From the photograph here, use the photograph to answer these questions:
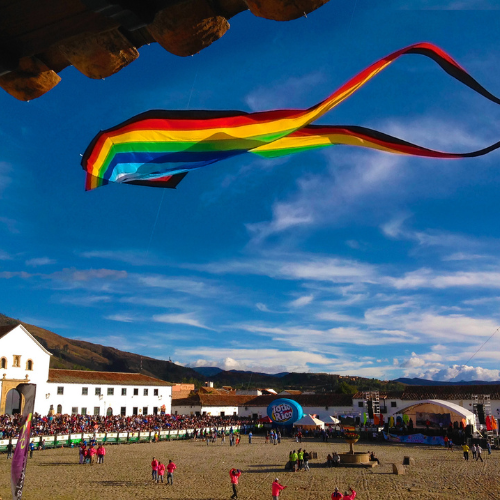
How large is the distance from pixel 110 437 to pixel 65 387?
1498 centimetres

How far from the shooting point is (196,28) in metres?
2.59

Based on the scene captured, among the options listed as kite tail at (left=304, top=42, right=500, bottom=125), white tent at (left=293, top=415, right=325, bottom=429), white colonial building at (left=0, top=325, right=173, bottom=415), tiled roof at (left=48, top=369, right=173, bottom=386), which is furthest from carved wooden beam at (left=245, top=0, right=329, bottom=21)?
tiled roof at (left=48, top=369, right=173, bottom=386)

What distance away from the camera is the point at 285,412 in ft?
139

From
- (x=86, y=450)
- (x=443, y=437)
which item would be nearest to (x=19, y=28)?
(x=86, y=450)

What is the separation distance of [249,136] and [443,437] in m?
39.5

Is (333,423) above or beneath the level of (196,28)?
beneath

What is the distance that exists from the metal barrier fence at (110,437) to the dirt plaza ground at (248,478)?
3.35 metres

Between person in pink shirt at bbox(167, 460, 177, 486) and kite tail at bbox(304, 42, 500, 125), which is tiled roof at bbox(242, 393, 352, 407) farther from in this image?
kite tail at bbox(304, 42, 500, 125)

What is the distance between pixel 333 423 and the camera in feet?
157

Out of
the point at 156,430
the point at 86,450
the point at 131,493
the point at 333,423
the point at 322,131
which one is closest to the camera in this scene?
the point at 322,131

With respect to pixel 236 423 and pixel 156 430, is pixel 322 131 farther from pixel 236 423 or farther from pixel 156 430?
pixel 236 423

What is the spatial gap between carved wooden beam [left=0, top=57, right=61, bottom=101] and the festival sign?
42.2m

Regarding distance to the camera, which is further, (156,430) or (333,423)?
(333,423)

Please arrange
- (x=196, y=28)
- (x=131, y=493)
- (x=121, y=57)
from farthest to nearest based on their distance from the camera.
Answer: (x=131, y=493)
(x=121, y=57)
(x=196, y=28)
